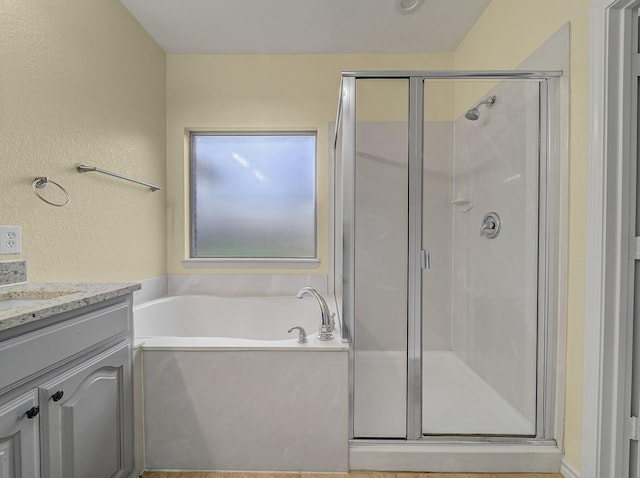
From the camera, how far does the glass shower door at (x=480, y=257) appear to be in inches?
65.0

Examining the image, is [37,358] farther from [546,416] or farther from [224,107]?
[224,107]

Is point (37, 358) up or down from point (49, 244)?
down

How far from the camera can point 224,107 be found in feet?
9.02

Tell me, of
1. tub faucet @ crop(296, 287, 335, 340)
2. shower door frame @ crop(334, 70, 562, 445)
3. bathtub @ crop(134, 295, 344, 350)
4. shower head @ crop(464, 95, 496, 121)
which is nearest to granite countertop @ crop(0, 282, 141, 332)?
tub faucet @ crop(296, 287, 335, 340)

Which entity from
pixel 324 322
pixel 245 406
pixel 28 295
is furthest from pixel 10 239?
pixel 324 322

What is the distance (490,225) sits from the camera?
1887 mm

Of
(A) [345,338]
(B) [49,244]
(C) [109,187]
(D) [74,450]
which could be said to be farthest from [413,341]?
(C) [109,187]

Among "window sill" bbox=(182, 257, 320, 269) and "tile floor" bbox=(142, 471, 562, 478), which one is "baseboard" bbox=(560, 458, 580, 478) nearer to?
"tile floor" bbox=(142, 471, 562, 478)

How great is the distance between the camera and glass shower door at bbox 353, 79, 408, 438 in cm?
161

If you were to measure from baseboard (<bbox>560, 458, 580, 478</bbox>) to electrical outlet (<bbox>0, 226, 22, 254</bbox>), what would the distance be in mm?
2426

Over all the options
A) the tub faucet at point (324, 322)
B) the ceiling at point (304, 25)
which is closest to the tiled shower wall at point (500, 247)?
the tub faucet at point (324, 322)

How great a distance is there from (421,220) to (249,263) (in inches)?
61.6

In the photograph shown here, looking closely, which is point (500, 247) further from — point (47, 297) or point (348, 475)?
point (47, 297)

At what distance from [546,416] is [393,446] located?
0.69m
